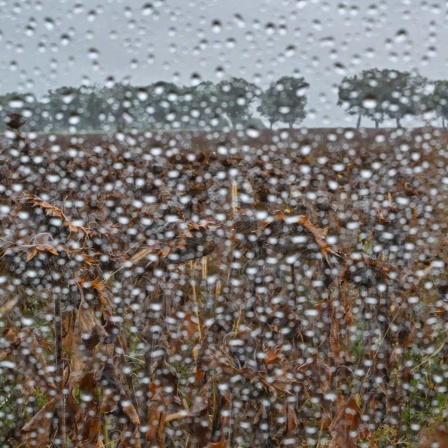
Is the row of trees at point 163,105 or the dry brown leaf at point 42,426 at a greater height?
the row of trees at point 163,105

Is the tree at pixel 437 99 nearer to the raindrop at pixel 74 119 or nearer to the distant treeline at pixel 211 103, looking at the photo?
the distant treeline at pixel 211 103

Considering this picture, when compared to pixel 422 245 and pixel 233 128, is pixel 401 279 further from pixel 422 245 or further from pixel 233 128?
pixel 233 128

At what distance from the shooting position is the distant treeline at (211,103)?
2.26 feet

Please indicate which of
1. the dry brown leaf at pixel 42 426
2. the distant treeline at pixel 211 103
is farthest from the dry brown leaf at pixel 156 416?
the distant treeline at pixel 211 103

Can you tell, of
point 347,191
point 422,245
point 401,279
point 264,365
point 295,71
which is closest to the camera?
point 295,71

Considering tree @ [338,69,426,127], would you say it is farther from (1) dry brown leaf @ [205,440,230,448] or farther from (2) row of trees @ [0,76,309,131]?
(1) dry brown leaf @ [205,440,230,448]

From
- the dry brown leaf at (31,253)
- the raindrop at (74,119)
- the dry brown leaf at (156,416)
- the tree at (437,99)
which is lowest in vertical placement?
the dry brown leaf at (156,416)

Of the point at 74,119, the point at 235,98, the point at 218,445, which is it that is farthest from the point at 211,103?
the point at 218,445

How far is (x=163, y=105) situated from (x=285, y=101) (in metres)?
0.16

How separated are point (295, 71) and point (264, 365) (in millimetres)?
417

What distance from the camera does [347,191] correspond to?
1523 millimetres

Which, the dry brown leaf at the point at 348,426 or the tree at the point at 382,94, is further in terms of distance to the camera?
the dry brown leaf at the point at 348,426

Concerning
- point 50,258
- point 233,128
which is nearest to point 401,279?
point 233,128

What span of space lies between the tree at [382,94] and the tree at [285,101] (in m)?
0.05
